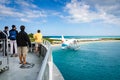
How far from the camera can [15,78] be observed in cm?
628

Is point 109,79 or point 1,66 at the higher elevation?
point 1,66

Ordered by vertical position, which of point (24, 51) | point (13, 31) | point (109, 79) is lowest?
point (109, 79)

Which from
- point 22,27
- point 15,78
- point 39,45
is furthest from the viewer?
point 39,45

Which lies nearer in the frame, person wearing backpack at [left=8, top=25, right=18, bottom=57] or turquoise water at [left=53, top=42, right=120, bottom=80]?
person wearing backpack at [left=8, top=25, right=18, bottom=57]

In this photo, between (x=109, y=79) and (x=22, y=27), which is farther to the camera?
(x=109, y=79)

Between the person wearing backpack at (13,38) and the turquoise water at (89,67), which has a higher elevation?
the person wearing backpack at (13,38)

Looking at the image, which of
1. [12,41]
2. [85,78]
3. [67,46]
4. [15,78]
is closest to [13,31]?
[12,41]

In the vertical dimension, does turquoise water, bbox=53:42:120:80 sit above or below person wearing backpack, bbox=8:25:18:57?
below

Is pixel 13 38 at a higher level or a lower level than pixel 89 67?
higher

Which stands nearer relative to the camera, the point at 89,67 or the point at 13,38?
the point at 13,38

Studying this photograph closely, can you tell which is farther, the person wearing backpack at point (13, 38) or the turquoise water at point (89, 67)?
the turquoise water at point (89, 67)

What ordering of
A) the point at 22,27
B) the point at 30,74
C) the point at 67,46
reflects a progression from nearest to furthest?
the point at 30,74 → the point at 22,27 → the point at 67,46

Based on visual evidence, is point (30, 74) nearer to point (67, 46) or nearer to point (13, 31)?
point (13, 31)

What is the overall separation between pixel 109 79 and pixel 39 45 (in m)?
16.0
